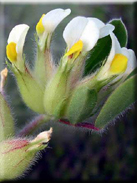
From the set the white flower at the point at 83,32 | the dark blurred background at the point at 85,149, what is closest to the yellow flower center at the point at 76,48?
the white flower at the point at 83,32

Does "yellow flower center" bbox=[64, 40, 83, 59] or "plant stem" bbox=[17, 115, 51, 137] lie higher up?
"yellow flower center" bbox=[64, 40, 83, 59]

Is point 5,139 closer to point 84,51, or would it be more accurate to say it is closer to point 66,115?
point 66,115

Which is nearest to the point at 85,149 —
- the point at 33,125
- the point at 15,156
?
the point at 33,125

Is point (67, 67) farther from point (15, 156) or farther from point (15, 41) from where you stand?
point (15, 156)

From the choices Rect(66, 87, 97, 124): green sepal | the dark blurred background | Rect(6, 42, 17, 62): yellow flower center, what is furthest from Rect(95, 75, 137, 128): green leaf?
the dark blurred background

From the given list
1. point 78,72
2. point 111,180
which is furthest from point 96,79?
point 111,180

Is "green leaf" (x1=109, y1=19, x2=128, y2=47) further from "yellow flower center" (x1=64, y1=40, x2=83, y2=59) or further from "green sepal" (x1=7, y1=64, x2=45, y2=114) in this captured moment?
"green sepal" (x1=7, y1=64, x2=45, y2=114)
